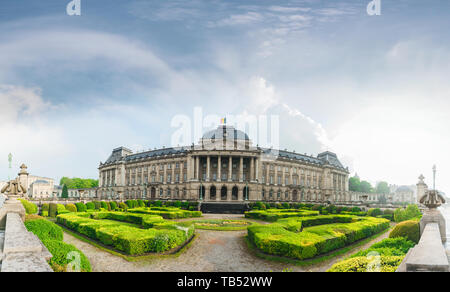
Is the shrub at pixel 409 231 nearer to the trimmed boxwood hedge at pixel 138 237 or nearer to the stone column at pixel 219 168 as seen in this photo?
the trimmed boxwood hedge at pixel 138 237

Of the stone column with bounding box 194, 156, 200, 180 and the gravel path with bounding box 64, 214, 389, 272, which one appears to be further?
the stone column with bounding box 194, 156, 200, 180

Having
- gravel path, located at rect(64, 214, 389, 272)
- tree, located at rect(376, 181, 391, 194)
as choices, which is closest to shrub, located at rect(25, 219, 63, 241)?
gravel path, located at rect(64, 214, 389, 272)

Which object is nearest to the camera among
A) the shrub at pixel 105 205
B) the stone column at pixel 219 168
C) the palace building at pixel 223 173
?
the shrub at pixel 105 205

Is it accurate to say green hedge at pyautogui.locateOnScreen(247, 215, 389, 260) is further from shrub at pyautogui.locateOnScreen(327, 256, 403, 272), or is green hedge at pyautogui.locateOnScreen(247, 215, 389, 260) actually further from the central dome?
the central dome

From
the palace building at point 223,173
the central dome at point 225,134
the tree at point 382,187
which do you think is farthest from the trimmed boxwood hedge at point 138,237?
the tree at point 382,187

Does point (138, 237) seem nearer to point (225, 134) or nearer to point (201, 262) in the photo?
point (201, 262)

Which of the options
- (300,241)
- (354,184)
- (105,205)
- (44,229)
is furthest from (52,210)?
(354,184)

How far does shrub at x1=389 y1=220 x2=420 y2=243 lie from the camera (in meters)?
13.7

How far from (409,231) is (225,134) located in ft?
209

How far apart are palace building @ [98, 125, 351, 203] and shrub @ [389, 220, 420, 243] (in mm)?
52898

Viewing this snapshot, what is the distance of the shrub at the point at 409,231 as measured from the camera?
13.7 meters
